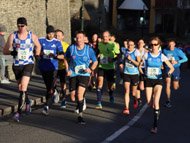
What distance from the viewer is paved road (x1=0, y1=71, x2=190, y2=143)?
8039 millimetres

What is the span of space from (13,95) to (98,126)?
14.5 feet

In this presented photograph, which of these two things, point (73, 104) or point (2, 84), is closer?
point (73, 104)

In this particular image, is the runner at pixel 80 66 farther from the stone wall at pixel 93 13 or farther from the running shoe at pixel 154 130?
the stone wall at pixel 93 13

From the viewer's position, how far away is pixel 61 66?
11.7 metres

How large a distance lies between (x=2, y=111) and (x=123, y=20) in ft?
161

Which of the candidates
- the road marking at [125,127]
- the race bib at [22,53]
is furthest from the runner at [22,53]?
the road marking at [125,127]

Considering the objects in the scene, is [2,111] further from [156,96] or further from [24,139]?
[156,96]

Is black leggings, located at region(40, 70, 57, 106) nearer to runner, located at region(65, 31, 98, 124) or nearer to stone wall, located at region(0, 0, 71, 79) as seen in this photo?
runner, located at region(65, 31, 98, 124)

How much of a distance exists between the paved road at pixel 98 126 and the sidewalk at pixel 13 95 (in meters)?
0.44

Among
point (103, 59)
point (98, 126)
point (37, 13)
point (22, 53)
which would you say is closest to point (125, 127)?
point (98, 126)

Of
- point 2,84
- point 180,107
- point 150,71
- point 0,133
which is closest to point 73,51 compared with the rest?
point 150,71

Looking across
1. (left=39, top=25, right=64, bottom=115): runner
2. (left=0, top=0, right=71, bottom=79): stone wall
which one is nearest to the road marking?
(left=39, top=25, right=64, bottom=115): runner

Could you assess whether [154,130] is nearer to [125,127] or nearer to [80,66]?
[125,127]

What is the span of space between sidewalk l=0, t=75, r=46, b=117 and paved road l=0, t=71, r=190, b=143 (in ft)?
1.45
